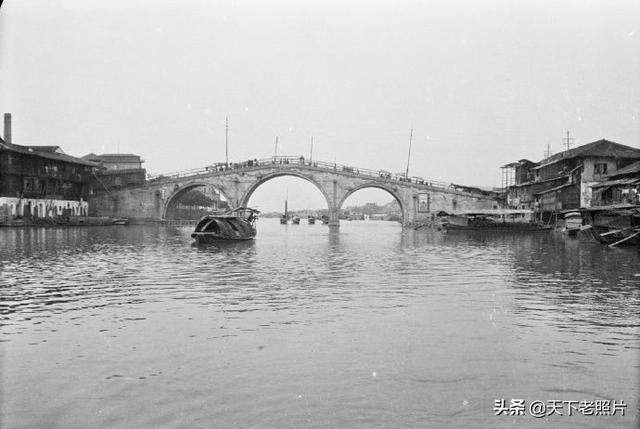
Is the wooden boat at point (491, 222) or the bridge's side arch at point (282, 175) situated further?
the bridge's side arch at point (282, 175)

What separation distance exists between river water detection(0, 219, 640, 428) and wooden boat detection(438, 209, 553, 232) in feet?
99.8

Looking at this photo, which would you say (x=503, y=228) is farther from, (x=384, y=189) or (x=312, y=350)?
(x=312, y=350)

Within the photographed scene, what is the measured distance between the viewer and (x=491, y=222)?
147 feet

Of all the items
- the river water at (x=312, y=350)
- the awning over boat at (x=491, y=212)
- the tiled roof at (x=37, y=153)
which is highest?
the tiled roof at (x=37, y=153)

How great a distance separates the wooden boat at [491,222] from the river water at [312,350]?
1197 inches

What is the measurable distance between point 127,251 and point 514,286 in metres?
15.8

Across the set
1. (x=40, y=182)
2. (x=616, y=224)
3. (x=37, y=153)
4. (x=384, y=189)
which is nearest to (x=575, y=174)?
(x=616, y=224)

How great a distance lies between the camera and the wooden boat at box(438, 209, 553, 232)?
42750 mm

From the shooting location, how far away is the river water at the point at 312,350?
473 centimetres

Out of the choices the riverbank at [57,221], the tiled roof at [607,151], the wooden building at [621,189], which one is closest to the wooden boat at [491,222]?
the tiled roof at [607,151]

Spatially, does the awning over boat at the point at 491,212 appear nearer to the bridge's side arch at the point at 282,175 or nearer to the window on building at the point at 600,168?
the window on building at the point at 600,168

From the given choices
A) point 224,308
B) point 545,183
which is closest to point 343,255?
point 224,308

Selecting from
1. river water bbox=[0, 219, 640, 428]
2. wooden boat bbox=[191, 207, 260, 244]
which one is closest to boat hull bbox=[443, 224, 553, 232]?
wooden boat bbox=[191, 207, 260, 244]

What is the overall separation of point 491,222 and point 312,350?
133 ft
